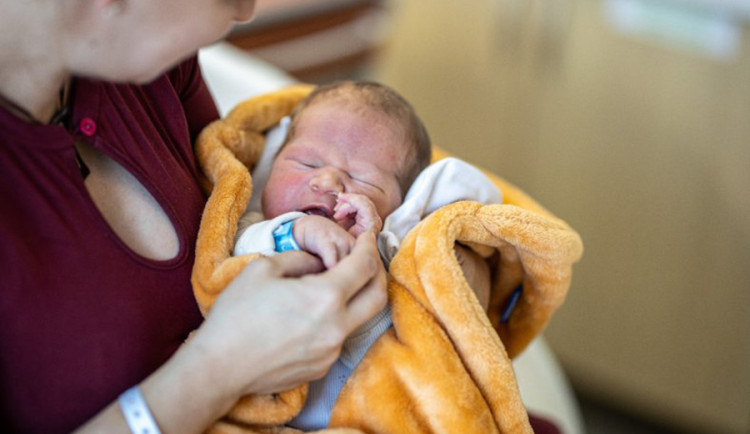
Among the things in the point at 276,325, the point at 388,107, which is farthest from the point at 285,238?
the point at 388,107

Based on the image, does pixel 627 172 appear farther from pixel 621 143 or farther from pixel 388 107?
pixel 388 107

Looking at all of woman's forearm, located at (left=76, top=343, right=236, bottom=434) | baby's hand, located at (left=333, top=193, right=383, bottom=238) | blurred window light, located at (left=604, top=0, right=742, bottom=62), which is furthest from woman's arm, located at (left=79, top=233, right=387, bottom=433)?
blurred window light, located at (left=604, top=0, right=742, bottom=62)

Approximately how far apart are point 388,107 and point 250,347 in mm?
453

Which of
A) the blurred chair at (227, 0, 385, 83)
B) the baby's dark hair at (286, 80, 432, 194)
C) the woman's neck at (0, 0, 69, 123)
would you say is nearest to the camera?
the woman's neck at (0, 0, 69, 123)

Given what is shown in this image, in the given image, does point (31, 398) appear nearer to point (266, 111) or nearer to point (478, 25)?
point (266, 111)

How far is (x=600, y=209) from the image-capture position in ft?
8.11

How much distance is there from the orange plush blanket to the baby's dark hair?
0.15m

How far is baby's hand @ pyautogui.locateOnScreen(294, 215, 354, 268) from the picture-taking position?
910 mm

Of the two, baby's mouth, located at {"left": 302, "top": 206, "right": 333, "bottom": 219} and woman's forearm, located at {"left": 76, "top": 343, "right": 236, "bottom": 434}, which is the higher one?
baby's mouth, located at {"left": 302, "top": 206, "right": 333, "bottom": 219}

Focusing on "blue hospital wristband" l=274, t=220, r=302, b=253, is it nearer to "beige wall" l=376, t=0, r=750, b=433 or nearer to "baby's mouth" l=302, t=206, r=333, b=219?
"baby's mouth" l=302, t=206, r=333, b=219

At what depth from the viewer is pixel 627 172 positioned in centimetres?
241

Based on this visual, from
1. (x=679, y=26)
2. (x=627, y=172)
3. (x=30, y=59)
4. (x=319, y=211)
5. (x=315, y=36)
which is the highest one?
(x=30, y=59)

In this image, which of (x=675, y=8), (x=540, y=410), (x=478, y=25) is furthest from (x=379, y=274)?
(x=478, y=25)

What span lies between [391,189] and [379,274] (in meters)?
0.25
